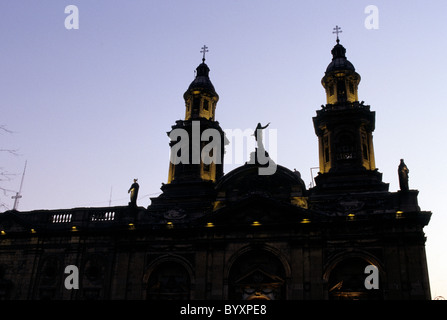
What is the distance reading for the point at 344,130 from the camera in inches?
1522

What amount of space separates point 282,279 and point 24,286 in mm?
19034

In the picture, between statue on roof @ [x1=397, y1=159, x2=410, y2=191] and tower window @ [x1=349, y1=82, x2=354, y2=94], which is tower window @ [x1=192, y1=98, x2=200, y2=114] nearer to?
tower window @ [x1=349, y1=82, x2=354, y2=94]

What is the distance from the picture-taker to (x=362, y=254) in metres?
31.1

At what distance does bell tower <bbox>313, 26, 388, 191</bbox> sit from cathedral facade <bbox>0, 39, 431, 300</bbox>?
0.29 ft

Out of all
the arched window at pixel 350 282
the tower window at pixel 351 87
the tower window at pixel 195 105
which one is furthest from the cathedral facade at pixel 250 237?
the tower window at pixel 195 105

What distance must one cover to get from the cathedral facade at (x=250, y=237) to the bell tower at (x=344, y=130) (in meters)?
0.09

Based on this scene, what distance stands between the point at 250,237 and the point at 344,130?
484 inches

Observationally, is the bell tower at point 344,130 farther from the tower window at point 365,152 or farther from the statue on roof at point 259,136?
the statue on roof at point 259,136

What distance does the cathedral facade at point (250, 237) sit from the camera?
30984 millimetres

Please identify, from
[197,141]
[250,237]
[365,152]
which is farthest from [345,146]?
[197,141]

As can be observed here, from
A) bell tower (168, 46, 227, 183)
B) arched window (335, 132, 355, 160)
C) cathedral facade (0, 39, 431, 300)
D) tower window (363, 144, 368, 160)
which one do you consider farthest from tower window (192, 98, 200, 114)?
tower window (363, 144, 368, 160)
